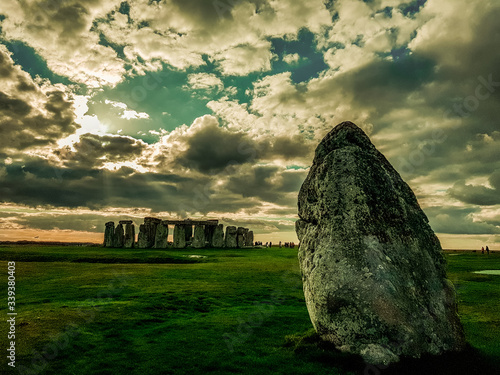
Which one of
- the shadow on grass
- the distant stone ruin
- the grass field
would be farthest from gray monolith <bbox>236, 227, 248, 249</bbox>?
the shadow on grass

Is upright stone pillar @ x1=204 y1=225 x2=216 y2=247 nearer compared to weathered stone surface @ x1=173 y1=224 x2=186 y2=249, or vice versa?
weathered stone surface @ x1=173 y1=224 x2=186 y2=249

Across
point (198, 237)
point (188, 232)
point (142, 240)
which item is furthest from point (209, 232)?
point (142, 240)

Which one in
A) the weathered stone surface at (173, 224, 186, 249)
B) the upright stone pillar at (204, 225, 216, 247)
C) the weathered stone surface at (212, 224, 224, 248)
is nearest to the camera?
the weathered stone surface at (173, 224, 186, 249)

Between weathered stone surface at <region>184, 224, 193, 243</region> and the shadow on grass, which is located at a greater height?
weathered stone surface at <region>184, 224, 193, 243</region>

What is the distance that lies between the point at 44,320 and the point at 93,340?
2349 mm

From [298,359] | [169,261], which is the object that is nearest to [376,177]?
[298,359]

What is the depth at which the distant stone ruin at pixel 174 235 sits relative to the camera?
1981 inches

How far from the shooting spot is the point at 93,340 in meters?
8.45

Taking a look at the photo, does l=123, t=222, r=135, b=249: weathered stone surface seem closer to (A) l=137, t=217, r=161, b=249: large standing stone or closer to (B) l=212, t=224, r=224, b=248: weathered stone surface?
(A) l=137, t=217, r=161, b=249: large standing stone

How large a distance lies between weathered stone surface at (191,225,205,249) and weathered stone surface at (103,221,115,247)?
14594mm

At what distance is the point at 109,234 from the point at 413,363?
54.7 meters

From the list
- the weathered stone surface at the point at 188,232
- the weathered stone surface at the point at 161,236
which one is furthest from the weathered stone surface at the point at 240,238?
the weathered stone surface at the point at 161,236

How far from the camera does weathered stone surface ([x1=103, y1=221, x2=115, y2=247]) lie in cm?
5413

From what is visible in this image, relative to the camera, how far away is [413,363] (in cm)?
642
